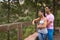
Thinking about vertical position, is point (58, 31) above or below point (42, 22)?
below

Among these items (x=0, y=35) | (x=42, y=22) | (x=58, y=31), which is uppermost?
(x=42, y=22)

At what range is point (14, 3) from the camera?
12.3 meters

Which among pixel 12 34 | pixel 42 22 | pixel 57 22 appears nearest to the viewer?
pixel 42 22

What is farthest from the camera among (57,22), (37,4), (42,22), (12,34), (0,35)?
(57,22)

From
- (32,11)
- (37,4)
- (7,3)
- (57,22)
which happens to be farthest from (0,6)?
(57,22)

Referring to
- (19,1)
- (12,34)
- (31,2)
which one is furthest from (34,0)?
(12,34)

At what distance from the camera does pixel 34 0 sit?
14102mm

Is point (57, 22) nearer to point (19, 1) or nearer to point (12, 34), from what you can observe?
point (19, 1)

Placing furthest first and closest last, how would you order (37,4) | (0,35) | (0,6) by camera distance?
(37,4)
(0,6)
(0,35)

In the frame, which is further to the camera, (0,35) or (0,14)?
(0,14)

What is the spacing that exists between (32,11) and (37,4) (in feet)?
12.3

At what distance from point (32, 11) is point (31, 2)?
3.22 metres

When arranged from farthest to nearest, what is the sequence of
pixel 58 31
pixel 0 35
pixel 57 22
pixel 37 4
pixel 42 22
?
→ pixel 57 22, pixel 58 31, pixel 37 4, pixel 0 35, pixel 42 22

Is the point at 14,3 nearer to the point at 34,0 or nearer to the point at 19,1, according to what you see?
the point at 19,1
